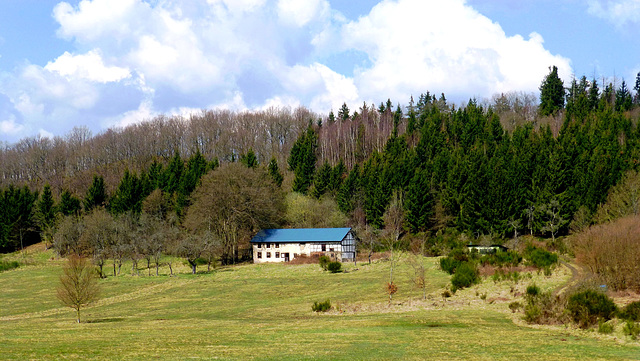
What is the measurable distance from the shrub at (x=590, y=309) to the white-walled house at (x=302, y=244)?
164 feet

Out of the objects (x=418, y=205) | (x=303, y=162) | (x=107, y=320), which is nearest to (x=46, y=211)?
(x=303, y=162)

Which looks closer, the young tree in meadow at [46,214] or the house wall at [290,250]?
the house wall at [290,250]

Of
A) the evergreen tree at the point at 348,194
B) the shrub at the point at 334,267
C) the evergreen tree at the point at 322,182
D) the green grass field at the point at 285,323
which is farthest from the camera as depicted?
the evergreen tree at the point at 322,182

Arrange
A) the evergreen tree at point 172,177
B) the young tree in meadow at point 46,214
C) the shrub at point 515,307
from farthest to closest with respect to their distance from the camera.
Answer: the evergreen tree at point 172,177 < the young tree in meadow at point 46,214 < the shrub at point 515,307

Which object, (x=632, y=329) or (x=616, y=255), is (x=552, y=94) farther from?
(x=632, y=329)

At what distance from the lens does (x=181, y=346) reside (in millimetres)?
20422

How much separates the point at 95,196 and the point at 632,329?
110 metres

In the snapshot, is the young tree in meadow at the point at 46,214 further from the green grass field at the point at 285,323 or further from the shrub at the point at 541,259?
the shrub at the point at 541,259

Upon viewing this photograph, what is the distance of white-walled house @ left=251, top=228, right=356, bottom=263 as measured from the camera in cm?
7581

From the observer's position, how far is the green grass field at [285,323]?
1911 centimetres

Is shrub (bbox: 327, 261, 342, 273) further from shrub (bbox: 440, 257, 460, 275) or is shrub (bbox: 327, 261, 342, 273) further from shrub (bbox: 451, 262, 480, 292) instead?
shrub (bbox: 451, 262, 480, 292)

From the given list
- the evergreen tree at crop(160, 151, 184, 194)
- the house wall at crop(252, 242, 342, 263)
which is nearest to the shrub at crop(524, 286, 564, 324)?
the house wall at crop(252, 242, 342, 263)

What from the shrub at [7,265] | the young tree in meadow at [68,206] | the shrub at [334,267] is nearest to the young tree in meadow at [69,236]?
the shrub at [7,265]

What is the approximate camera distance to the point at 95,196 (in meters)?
112
